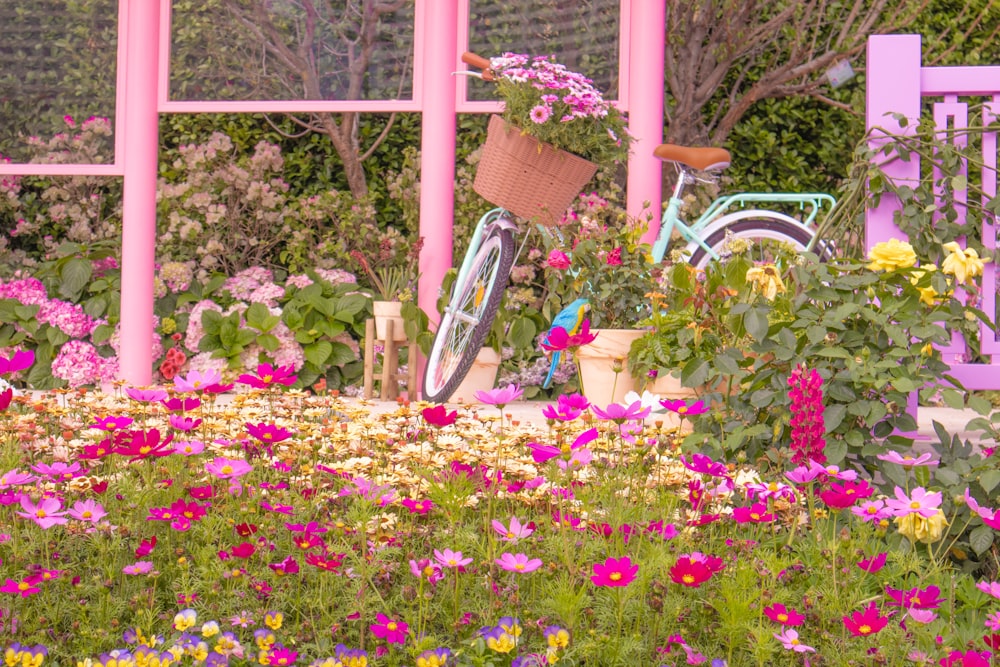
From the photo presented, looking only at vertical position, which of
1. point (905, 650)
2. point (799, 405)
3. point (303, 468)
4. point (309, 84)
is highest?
point (309, 84)

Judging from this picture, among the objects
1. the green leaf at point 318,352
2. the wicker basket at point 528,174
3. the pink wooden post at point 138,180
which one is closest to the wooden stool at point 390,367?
the green leaf at point 318,352

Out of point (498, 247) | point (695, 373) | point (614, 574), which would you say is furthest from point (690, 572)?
point (498, 247)

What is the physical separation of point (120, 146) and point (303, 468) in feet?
10.6

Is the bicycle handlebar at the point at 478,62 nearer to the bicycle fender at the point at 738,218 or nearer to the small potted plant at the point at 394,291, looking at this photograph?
the small potted plant at the point at 394,291

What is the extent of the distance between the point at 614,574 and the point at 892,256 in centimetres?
150

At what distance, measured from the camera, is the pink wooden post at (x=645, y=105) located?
469 cm

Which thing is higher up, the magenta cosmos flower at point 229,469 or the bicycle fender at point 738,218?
the bicycle fender at point 738,218

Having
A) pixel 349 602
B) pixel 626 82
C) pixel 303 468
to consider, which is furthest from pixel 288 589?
pixel 626 82

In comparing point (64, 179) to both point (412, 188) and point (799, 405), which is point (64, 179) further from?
point (799, 405)

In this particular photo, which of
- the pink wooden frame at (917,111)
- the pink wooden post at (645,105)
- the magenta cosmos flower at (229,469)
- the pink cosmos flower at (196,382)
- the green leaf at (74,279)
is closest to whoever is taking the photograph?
the magenta cosmos flower at (229,469)

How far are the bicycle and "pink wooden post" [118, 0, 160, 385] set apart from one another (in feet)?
4.54

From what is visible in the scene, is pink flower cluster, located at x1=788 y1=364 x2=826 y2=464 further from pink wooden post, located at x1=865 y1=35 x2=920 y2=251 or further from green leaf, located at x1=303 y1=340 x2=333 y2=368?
green leaf, located at x1=303 y1=340 x2=333 y2=368

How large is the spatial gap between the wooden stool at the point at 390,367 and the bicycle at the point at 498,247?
0.86 feet

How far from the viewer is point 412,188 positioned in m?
6.48
